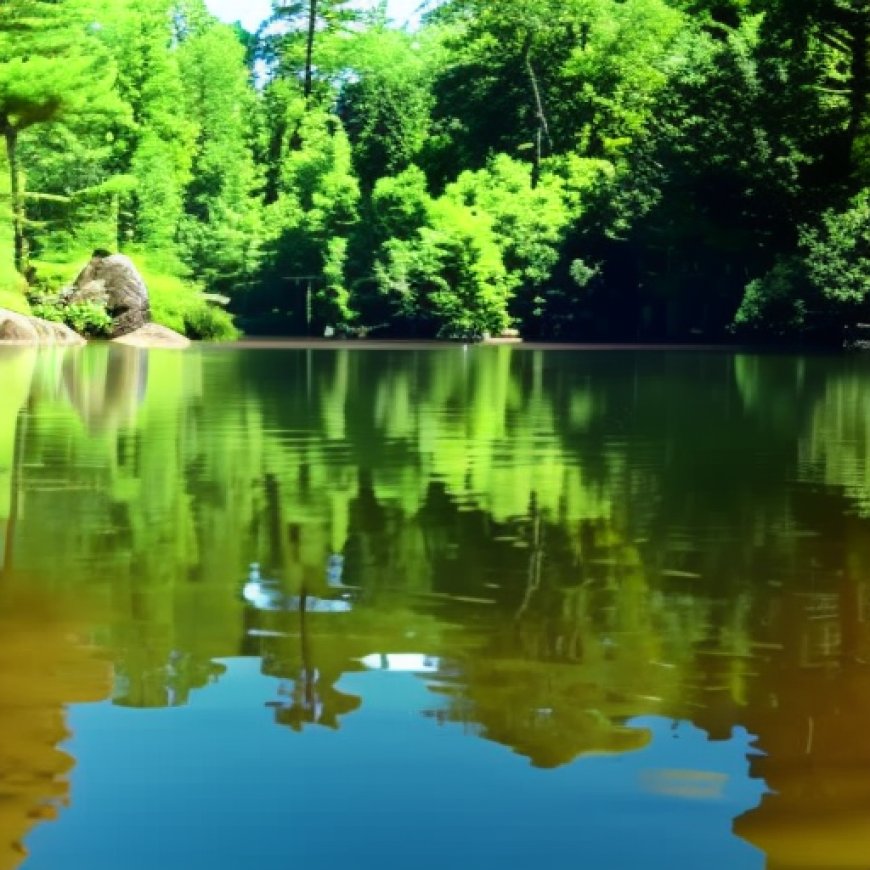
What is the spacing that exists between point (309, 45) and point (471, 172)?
69.0 feet

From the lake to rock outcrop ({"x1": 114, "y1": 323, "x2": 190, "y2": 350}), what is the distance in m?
35.3

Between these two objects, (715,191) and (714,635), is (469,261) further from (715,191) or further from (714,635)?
(714,635)

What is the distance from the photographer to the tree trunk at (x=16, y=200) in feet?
172

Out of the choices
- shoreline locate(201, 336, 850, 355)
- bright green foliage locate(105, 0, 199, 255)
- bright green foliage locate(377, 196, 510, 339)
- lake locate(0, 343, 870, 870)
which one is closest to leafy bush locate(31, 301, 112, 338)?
shoreline locate(201, 336, 850, 355)

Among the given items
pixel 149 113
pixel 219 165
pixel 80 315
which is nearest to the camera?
pixel 80 315

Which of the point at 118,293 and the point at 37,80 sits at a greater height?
the point at 37,80

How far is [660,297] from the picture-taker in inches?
2493

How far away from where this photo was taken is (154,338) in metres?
51.2

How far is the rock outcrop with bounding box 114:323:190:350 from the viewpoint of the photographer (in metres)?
50.2

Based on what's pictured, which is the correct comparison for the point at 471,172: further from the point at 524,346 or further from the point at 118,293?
the point at 118,293

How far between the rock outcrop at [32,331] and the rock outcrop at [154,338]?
94.3 inches

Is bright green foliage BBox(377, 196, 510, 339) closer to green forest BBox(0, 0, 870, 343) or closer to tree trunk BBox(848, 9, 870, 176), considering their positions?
green forest BBox(0, 0, 870, 343)

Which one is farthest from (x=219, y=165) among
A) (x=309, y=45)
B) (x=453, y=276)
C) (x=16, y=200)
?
(x=16, y=200)

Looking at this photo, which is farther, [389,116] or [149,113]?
[389,116]
